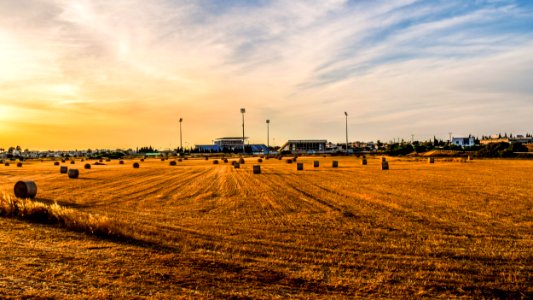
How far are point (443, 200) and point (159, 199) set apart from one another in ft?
44.4

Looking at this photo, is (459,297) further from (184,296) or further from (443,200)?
(443,200)

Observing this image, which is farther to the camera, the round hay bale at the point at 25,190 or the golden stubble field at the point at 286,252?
the round hay bale at the point at 25,190

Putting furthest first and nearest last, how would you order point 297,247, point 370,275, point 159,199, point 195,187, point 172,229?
point 195,187 < point 159,199 < point 172,229 < point 297,247 < point 370,275

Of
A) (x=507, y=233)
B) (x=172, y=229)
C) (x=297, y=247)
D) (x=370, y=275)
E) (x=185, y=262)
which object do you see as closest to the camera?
(x=370, y=275)

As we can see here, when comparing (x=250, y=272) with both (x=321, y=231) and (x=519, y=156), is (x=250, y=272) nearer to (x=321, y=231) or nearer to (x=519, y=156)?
(x=321, y=231)

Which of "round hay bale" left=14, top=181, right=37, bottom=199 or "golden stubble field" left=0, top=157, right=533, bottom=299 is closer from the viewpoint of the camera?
"golden stubble field" left=0, top=157, right=533, bottom=299

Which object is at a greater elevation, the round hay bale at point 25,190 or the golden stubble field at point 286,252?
the round hay bale at point 25,190

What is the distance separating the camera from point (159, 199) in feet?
73.5

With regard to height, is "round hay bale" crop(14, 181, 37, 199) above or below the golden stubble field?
above

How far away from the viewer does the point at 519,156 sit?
84375mm

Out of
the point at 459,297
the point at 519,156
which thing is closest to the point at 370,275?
the point at 459,297

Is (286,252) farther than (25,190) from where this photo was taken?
No

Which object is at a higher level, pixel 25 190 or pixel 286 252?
pixel 25 190

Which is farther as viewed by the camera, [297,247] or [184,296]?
[297,247]
